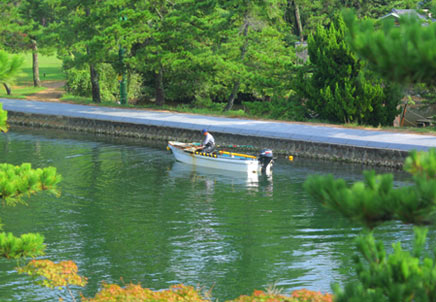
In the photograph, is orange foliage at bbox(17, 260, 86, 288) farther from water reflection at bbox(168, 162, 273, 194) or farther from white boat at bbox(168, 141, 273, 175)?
white boat at bbox(168, 141, 273, 175)

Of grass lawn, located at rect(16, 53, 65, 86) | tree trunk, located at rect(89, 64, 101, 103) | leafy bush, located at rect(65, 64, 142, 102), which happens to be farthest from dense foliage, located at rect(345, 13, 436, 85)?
grass lawn, located at rect(16, 53, 65, 86)

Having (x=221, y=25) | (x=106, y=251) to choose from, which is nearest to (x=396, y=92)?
(x=106, y=251)

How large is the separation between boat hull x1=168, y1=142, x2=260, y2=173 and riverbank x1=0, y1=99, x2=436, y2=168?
400 centimetres

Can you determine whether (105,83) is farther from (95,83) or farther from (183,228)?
(183,228)

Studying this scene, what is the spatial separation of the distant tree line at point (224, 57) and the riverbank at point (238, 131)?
7.21 ft

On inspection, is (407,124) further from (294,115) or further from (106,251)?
(106,251)

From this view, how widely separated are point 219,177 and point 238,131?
6478 mm

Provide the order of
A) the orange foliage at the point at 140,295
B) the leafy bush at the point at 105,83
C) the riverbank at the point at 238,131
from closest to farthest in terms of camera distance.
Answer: the orange foliage at the point at 140,295, the riverbank at the point at 238,131, the leafy bush at the point at 105,83

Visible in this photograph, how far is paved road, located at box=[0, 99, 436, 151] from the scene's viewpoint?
3162 centimetres

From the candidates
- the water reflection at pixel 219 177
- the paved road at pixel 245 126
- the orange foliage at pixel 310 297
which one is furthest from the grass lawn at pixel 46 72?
the orange foliage at pixel 310 297

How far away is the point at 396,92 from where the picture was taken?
735 cm

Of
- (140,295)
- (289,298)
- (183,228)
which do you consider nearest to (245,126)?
(183,228)

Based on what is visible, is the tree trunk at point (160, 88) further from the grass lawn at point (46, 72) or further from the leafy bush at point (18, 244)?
the leafy bush at point (18, 244)

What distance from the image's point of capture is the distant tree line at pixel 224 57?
36.8 m
